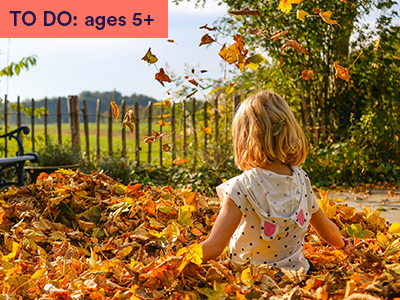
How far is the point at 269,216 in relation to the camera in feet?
5.16

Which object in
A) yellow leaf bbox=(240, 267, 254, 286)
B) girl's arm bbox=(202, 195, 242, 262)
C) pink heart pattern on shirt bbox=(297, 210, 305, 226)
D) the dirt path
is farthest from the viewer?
the dirt path

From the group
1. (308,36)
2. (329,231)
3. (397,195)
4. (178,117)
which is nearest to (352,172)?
(397,195)

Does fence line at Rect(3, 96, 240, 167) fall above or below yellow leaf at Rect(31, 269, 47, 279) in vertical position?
above

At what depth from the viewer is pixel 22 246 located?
2236 millimetres

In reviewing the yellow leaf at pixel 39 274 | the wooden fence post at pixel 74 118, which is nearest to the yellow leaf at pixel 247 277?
the yellow leaf at pixel 39 274

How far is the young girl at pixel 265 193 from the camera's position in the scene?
1.55m

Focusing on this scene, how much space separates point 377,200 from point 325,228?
3562 mm

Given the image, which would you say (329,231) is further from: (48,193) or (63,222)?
Answer: (48,193)

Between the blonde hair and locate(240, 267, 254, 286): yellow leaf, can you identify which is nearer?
locate(240, 267, 254, 286): yellow leaf

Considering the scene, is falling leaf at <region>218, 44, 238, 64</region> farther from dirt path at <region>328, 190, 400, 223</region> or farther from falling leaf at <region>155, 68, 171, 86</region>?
dirt path at <region>328, 190, 400, 223</region>

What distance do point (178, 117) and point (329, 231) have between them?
5.31m

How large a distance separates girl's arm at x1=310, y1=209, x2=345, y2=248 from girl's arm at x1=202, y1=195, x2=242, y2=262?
0.48m

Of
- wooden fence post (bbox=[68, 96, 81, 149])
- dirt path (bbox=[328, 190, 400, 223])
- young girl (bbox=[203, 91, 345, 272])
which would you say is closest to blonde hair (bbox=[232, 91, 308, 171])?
young girl (bbox=[203, 91, 345, 272])

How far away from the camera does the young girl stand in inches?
60.9
